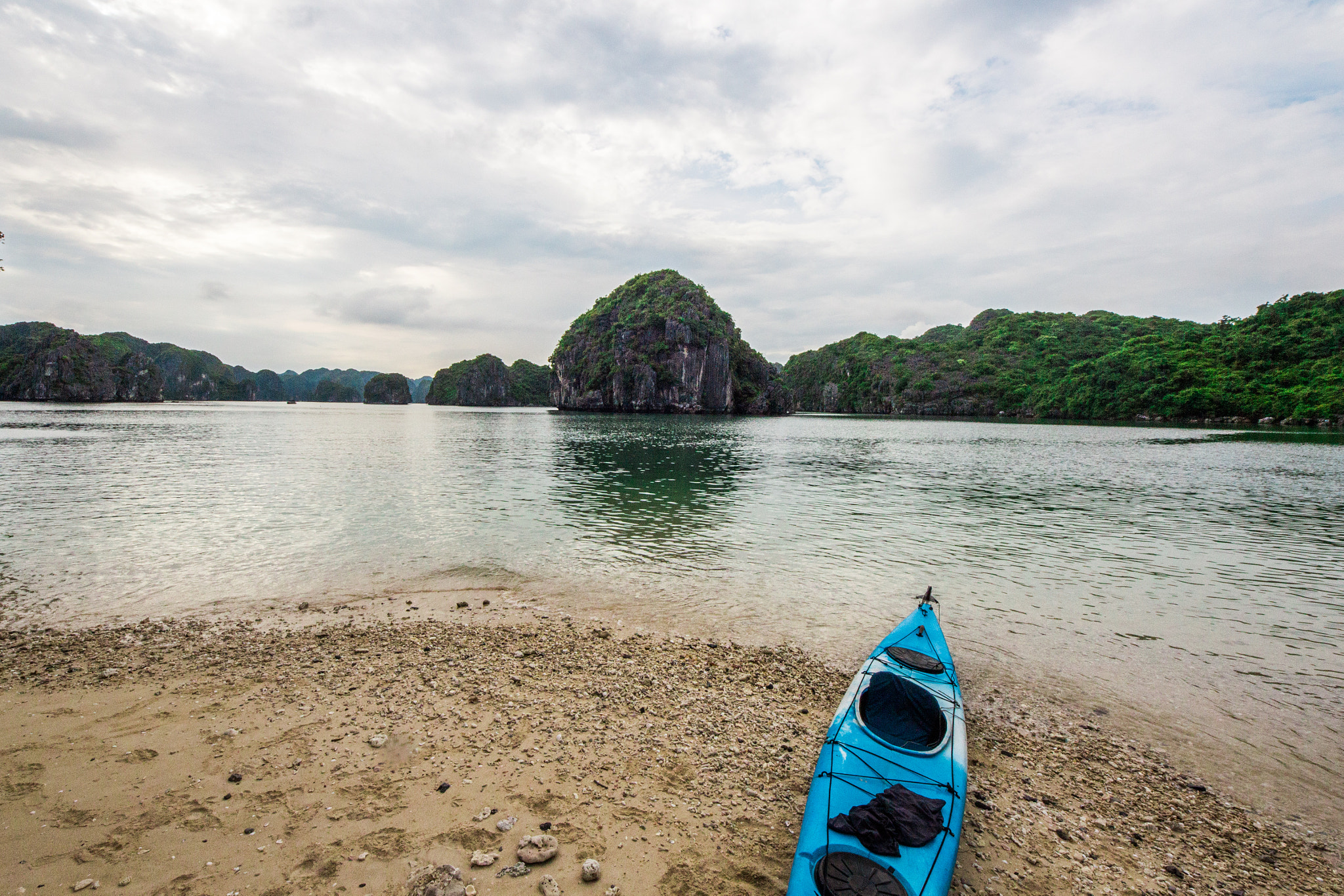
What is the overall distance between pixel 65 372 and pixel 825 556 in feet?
781

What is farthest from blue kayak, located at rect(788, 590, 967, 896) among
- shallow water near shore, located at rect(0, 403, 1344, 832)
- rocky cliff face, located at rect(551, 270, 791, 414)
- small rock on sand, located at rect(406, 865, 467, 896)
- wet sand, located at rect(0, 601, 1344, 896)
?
rocky cliff face, located at rect(551, 270, 791, 414)

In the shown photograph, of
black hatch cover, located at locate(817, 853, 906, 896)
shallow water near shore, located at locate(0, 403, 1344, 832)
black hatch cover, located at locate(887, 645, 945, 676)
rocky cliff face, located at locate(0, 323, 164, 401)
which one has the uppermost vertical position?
rocky cliff face, located at locate(0, 323, 164, 401)

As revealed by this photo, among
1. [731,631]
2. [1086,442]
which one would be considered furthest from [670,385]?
[731,631]

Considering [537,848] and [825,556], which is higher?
[537,848]

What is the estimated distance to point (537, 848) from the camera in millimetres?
5215

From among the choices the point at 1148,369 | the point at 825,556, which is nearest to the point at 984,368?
the point at 1148,369

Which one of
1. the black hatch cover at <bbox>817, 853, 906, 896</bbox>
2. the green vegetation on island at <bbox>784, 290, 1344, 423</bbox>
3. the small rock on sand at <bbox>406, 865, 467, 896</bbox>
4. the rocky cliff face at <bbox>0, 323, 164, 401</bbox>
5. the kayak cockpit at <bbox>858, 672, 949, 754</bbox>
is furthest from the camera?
the rocky cliff face at <bbox>0, 323, 164, 401</bbox>

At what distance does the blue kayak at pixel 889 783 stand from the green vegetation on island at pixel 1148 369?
132 metres

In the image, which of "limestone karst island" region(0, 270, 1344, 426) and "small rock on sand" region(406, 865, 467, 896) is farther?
"limestone karst island" region(0, 270, 1344, 426)

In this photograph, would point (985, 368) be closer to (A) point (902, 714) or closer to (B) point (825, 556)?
(B) point (825, 556)

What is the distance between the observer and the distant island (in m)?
103

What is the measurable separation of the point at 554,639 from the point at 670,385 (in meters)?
142

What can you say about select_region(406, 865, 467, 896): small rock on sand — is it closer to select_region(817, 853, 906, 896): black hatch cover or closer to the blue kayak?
the blue kayak

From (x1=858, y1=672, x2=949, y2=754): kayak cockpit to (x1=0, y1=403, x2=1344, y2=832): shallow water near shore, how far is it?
3.42m
